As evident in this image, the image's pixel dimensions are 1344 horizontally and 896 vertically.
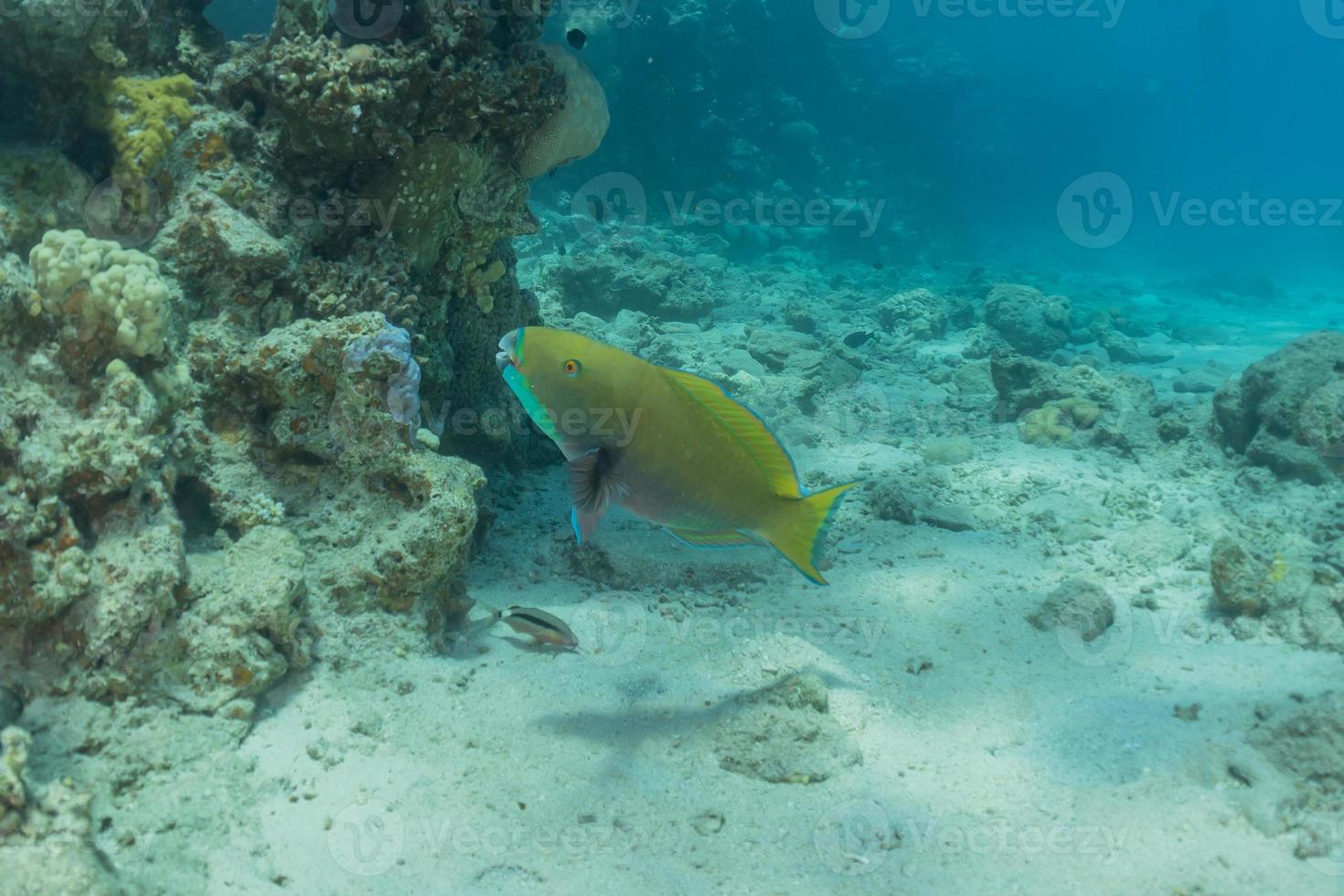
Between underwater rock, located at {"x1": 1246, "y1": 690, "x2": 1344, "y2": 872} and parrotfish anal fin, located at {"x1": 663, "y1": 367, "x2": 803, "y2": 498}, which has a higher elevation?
parrotfish anal fin, located at {"x1": 663, "y1": 367, "x2": 803, "y2": 498}

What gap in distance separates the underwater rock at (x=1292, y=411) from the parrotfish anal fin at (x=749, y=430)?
594cm

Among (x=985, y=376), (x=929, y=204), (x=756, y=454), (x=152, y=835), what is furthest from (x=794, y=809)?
(x=929, y=204)

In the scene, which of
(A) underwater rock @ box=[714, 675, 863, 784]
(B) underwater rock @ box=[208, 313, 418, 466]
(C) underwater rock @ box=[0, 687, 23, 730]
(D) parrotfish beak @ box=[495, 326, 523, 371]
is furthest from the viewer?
(B) underwater rock @ box=[208, 313, 418, 466]

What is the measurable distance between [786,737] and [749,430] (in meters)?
1.50

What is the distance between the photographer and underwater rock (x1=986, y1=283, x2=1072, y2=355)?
12.8m

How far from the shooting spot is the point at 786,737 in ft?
10.2

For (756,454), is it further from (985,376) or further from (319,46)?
A: (985,376)

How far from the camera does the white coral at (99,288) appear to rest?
272 centimetres

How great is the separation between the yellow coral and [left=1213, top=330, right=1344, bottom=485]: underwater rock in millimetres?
8374

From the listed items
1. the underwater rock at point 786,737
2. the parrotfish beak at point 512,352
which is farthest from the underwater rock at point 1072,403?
the parrotfish beak at point 512,352

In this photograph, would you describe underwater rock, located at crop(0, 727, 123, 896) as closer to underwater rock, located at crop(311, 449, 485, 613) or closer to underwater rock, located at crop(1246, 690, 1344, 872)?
underwater rock, located at crop(311, 449, 485, 613)

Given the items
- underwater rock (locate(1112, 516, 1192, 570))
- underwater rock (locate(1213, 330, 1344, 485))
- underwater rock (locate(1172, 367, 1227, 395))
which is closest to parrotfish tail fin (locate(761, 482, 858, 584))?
underwater rock (locate(1112, 516, 1192, 570))

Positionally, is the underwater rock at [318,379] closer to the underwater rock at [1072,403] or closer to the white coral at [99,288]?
the white coral at [99,288]

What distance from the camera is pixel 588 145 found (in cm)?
509
